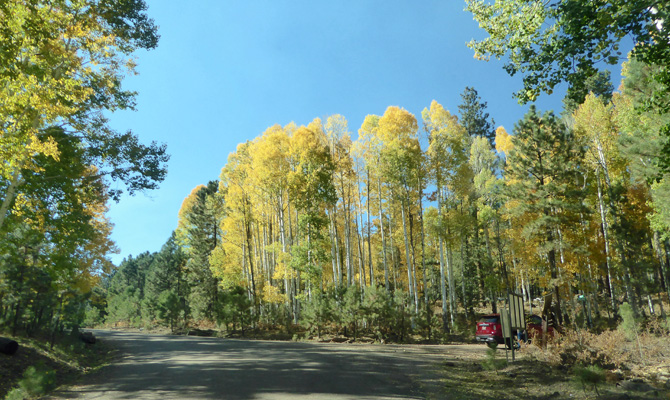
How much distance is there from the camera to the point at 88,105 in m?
11.8

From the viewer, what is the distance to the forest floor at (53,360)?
9.93 metres

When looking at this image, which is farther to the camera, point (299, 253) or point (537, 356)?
point (299, 253)

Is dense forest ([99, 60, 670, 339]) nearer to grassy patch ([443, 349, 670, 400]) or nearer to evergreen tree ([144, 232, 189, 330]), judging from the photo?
grassy patch ([443, 349, 670, 400])

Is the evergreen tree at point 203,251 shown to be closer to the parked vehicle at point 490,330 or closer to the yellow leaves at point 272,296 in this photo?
the yellow leaves at point 272,296

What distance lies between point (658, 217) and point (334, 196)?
15.5 metres

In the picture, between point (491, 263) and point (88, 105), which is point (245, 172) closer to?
point (88, 105)

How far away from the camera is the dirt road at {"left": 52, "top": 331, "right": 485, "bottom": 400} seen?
7.25 meters

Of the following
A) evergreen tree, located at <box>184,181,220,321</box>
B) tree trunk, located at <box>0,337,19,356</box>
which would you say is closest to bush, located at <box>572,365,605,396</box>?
tree trunk, located at <box>0,337,19,356</box>

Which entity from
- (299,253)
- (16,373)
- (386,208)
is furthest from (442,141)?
(16,373)

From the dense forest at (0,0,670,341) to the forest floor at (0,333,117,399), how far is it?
118 centimetres

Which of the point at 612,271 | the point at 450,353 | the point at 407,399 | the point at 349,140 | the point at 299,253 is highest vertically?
the point at 349,140

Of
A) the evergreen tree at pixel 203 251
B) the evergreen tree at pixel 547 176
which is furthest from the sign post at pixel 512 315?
the evergreen tree at pixel 203 251

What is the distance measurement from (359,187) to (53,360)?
57.2 ft

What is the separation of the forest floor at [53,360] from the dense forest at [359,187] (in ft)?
3.87
